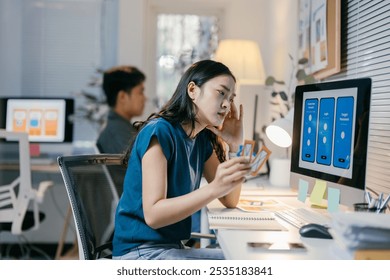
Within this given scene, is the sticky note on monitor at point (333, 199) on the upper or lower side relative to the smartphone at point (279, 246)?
upper

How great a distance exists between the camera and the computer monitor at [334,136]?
1070 millimetres

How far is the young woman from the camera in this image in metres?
1.09

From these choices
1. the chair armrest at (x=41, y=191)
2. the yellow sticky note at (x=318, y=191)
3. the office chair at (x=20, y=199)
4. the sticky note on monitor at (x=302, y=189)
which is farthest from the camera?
the chair armrest at (x=41, y=191)

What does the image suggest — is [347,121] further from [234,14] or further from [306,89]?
[234,14]

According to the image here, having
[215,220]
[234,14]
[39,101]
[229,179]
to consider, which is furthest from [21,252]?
[229,179]

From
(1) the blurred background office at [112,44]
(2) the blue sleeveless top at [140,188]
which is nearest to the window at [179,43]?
(1) the blurred background office at [112,44]

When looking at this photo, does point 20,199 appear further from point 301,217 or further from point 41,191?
point 301,217

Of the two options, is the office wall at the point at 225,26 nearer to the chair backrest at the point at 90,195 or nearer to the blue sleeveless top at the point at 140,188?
the chair backrest at the point at 90,195

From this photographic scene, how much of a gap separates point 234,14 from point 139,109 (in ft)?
3.09

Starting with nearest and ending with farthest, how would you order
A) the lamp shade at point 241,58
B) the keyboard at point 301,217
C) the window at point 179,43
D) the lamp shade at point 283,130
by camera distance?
the keyboard at point 301,217, the lamp shade at point 283,130, the lamp shade at point 241,58, the window at point 179,43

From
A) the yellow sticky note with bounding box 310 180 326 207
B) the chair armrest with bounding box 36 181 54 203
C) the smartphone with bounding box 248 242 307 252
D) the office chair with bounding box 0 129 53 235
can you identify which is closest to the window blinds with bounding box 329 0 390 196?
the yellow sticky note with bounding box 310 180 326 207

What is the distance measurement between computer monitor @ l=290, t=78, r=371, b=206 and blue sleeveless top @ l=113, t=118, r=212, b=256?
32 cm

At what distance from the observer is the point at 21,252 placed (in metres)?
2.93

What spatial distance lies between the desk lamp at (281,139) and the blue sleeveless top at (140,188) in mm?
397
